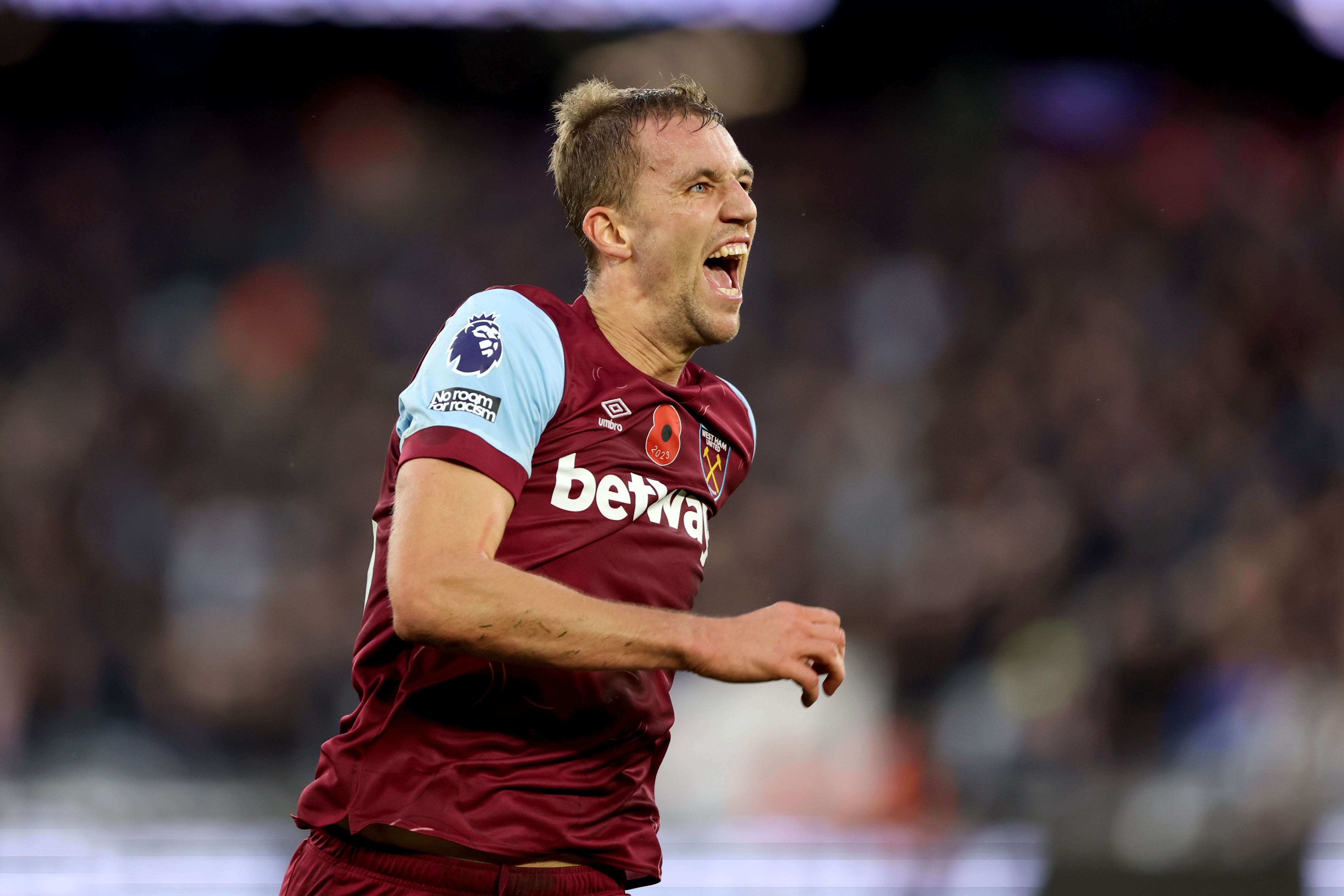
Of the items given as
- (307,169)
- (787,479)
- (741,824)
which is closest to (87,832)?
(741,824)

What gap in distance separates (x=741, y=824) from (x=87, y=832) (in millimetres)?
3093

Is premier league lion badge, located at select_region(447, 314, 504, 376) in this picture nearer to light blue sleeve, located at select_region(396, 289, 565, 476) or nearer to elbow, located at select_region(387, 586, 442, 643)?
light blue sleeve, located at select_region(396, 289, 565, 476)

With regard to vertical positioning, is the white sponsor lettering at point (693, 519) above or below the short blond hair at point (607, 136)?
below

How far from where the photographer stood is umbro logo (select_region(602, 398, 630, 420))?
8.75 feet

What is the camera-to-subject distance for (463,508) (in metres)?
2.30

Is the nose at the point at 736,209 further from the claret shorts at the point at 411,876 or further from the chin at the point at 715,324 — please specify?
the claret shorts at the point at 411,876

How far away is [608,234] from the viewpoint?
9.79ft

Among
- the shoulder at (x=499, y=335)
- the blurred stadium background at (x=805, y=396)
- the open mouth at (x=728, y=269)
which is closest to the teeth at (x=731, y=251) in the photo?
the open mouth at (x=728, y=269)

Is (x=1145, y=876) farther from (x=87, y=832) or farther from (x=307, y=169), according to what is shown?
(x=307, y=169)

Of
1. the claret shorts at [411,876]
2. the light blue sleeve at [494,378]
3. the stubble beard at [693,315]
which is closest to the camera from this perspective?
the light blue sleeve at [494,378]

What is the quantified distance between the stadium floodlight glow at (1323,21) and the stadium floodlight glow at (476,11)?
3.22m

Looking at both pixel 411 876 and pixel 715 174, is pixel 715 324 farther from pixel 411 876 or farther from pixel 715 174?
pixel 411 876

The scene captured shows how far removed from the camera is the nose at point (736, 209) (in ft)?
9.63

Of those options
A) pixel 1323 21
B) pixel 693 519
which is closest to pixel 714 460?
pixel 693 519
